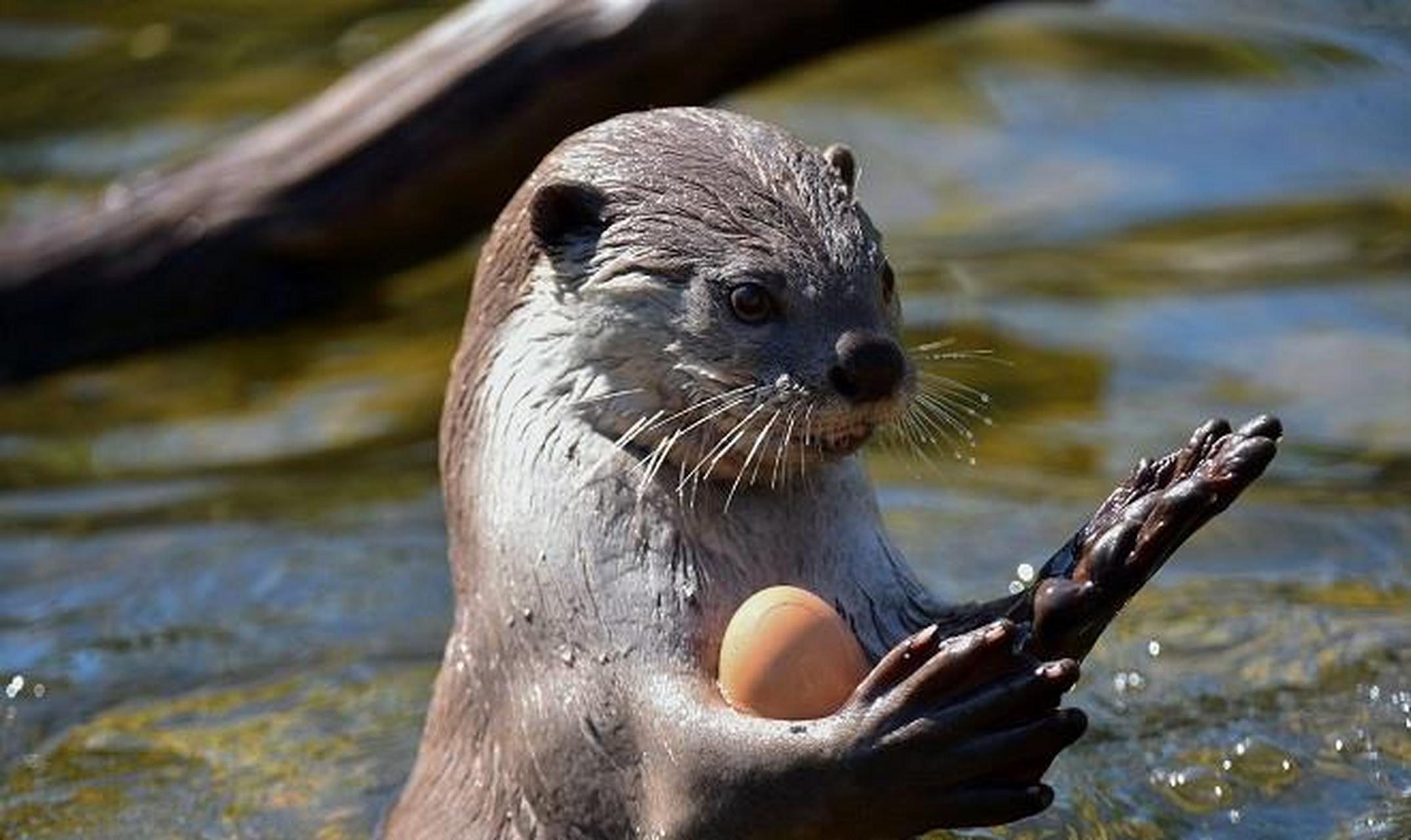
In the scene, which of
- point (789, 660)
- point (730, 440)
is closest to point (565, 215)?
point (730, 440)

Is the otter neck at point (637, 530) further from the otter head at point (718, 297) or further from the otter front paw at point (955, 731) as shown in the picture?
the otter front paw at point (955, 731)

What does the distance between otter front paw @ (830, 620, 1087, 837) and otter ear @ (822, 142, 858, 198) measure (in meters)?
0.71

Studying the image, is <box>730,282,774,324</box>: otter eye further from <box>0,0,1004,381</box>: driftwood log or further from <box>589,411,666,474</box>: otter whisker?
<box>0,0,1004,381</box>: driftwood log

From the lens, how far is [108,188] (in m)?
7.94

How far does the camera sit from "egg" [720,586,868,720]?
338 centimetres

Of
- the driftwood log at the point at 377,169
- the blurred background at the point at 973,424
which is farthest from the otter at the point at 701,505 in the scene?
the driftwood log at the point at 377,169

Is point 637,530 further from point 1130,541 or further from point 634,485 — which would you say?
point 1130,541

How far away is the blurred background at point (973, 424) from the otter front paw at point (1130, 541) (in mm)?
1201

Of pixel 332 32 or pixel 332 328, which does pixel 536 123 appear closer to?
pixel 332 328

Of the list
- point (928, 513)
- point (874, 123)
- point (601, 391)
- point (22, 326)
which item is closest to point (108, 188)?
point (22, 326)

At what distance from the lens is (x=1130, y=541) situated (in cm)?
329

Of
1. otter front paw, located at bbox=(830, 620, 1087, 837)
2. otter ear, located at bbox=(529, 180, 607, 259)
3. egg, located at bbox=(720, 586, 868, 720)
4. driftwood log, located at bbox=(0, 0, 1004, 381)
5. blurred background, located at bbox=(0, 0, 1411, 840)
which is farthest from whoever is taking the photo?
driftwood log, located at bbox=(0, 0, 1004, 381)

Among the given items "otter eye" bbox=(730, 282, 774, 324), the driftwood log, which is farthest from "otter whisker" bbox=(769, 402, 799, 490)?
the driftwood log

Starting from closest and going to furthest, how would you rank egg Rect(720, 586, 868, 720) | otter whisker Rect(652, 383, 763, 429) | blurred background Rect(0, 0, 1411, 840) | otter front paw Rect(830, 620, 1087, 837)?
1. otter front paw Rect(830, 620, 1087, 837)
2. egg Rect(720, 586, 868, 720)
3. otter whisker Rect(652, 383, 763, 429)
4. blurred background Rect(0, 0, 1411, 840)
